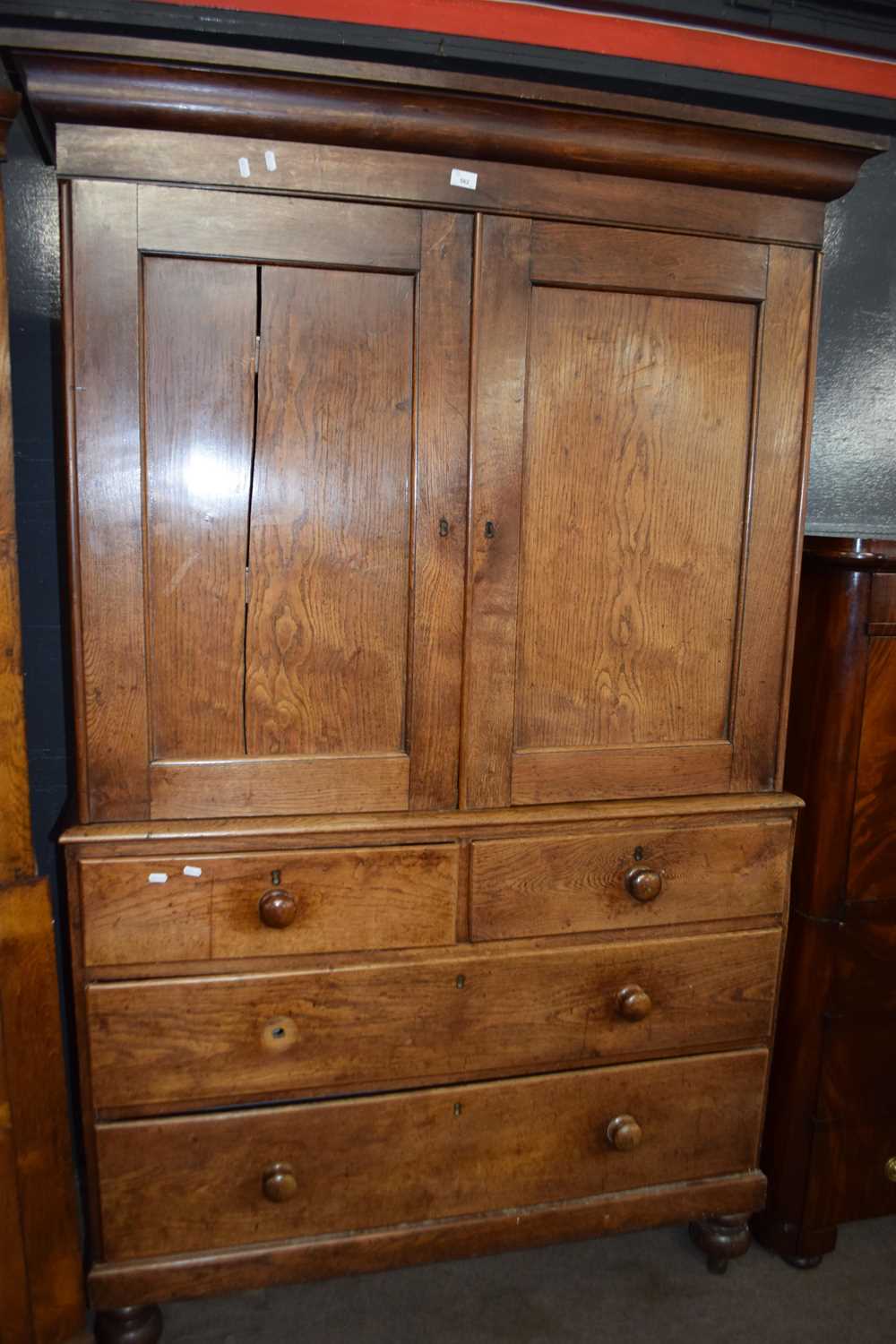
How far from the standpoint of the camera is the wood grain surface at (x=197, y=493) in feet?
4.80

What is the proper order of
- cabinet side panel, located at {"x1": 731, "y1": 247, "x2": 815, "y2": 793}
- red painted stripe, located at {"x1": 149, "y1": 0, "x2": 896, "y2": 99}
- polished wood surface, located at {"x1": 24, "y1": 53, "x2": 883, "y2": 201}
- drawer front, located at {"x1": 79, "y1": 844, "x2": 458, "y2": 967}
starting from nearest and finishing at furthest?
polished wood surface, located at {"x1": 24, "y1": 53, "x2": 883, "y2": 201}
drawer front, located at {"x1": 79, "y1": 844, "x2": 458, "y2": 967}
cabinet side panel, located at {"x1": 731, "y1": 247, "x2": 815, "y2": 793}
red painted stripe, located at {"x1": 149, "y1": 0, "x2": 896, "y2": 99}

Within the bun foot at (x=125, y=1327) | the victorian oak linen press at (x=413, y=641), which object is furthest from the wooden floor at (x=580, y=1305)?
the victorian oak linen press at (x=413, y=641)

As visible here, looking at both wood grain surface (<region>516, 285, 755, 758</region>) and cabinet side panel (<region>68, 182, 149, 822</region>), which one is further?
wood grain surface (<region>516, 285, 755, 758</region>)

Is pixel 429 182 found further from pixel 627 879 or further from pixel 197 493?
pixel 627 879

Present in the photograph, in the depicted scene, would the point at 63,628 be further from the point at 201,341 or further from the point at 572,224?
the point at 572,224

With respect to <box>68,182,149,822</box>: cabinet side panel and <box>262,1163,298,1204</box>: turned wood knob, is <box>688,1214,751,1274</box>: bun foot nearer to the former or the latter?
<box>262,1163,298,1204</box>: turned wood knob

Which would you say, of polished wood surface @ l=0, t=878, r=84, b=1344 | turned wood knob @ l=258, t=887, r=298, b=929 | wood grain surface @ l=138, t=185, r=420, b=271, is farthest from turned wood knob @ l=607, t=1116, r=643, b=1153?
wood grain surface @ l=138, t=185, r=420, b=271

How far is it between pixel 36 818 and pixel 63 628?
17.9 inches

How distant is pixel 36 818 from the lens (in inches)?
83.0

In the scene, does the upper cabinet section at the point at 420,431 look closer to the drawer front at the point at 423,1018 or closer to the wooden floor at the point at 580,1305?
the drawer front at the point at 423,1018

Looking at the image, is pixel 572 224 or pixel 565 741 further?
pixel 565 741

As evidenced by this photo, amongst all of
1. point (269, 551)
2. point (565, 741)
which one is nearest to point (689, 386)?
point (565, 741)

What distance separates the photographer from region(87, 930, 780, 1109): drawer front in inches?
63.2

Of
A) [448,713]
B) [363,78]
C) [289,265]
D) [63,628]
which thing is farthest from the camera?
[63,628]
